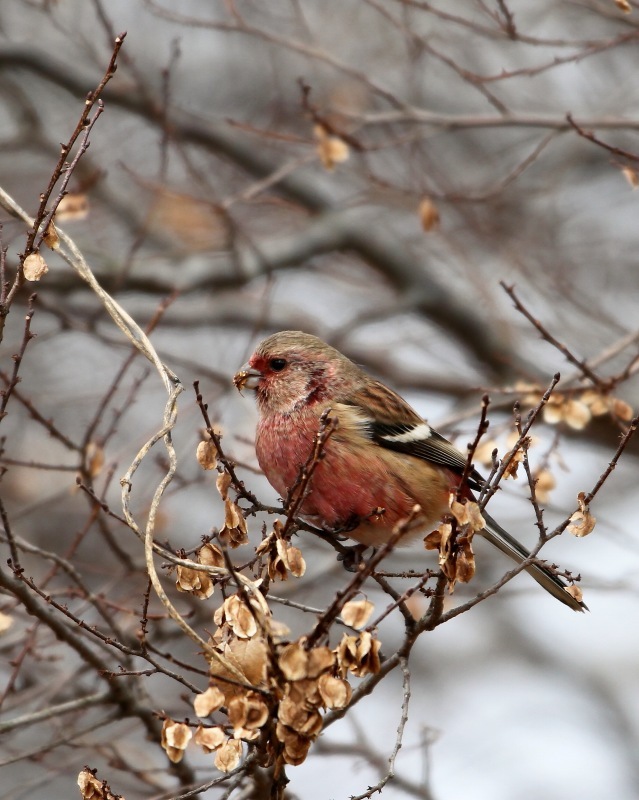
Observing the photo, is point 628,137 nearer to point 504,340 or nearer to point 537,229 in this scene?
point 537,229

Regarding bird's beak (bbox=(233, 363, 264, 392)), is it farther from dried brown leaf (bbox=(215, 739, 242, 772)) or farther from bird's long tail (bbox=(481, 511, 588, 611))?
dried brown leaf (bbox=(215, 739, 242, 772))

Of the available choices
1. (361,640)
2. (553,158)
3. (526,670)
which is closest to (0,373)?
(361,640)

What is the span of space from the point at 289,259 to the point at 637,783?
6086mm

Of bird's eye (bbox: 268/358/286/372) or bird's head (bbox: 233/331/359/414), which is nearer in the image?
bird's head (bbox: 233/331/359/414)

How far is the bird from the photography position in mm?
5086

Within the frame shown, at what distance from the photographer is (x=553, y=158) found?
39.0 feet

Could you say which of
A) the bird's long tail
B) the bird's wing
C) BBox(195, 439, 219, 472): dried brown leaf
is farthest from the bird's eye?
BBox(195, 439, 219, 472): dried brown leaf

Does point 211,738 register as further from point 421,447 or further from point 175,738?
point 421,447

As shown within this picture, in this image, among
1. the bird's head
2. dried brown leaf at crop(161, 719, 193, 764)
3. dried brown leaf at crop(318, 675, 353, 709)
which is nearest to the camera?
dried brown leaf at crop(318, 675, 353, 709)

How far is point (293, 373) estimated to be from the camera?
577 cm

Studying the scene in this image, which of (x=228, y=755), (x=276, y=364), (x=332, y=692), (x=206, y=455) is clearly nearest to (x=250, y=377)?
(x=276, y=364)

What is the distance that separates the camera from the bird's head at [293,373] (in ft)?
18.3

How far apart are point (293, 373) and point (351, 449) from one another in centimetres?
65

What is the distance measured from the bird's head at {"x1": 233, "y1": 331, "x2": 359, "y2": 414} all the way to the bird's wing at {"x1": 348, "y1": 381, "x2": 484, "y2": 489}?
0.56 feet
